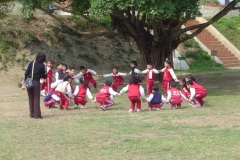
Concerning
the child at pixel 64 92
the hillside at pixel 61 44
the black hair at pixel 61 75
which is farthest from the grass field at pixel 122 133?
the hillside at pixel 61 44

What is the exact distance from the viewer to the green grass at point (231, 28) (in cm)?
3356

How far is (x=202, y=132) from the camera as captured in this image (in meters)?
9.87

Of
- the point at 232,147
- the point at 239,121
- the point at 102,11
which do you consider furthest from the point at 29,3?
the point at 232,147

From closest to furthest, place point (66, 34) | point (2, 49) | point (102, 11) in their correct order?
1. point (102, 11)
2. point (2, 49)
3. point (66, 34)

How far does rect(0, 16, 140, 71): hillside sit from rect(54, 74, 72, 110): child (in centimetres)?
1088

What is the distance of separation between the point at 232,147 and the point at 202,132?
4.97 feet

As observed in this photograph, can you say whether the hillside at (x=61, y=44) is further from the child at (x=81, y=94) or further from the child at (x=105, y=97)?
the child at (x=105, y=97)

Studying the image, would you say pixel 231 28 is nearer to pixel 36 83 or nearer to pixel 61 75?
pixel 61 75

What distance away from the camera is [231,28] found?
34531 millimetres

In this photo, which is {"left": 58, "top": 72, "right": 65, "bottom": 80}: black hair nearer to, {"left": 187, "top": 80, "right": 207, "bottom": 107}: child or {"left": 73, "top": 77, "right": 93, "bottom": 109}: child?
{"left": 73, "top": 77, "right": 93, "bottom": 109}: child

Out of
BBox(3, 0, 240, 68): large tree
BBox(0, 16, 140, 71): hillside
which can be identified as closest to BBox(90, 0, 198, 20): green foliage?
BBox(3, 0, 240, 68): large tree

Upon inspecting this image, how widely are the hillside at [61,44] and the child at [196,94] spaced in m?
11.3

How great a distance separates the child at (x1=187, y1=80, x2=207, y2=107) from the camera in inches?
545

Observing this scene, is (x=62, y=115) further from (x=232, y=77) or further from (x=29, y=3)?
(x=232, y=77)
